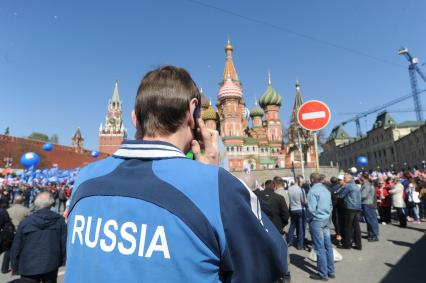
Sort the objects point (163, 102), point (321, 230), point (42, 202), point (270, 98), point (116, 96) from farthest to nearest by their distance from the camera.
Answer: point (116, 96), point (270, 98), point (321, 230), point (42, 202), point (163, 102)

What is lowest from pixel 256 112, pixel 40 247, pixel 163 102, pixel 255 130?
pixel 40 247

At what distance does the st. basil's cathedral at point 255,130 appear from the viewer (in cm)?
5397

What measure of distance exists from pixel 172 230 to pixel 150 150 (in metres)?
0.34

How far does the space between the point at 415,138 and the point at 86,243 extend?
66041 mm

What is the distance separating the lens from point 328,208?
610cm

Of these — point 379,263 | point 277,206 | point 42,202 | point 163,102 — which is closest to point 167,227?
point 163,102

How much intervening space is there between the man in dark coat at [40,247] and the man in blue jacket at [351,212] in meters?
7.01

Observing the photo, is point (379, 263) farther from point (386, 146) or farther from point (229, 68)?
point (386, 146)

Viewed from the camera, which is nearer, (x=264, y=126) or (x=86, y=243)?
(x=86, y=243)

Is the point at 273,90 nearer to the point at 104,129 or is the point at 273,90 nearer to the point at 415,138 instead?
the point at 415,138

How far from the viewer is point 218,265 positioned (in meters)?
1.08

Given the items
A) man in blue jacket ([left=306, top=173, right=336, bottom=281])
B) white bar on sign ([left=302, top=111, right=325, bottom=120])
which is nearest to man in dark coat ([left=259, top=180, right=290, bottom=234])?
man in blue jacket ([left=306, top=173, right=336, bottom=281])

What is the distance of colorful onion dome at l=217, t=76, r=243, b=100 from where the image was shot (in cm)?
5600

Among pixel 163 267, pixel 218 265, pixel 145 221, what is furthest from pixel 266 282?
pixel 145 221
